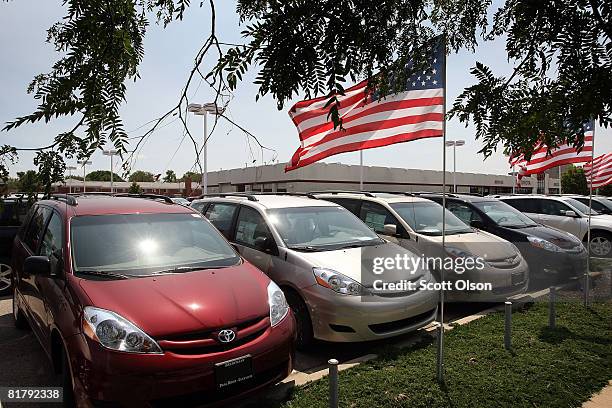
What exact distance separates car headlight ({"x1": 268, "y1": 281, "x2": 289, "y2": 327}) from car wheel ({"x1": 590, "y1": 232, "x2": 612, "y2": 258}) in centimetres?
1053

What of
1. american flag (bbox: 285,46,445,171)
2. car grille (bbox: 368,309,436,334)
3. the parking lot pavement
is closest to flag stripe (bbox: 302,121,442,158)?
american flag (bbox: 285,46,445,171)

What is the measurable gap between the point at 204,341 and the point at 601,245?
11720 mm

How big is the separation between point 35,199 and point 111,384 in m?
1.64

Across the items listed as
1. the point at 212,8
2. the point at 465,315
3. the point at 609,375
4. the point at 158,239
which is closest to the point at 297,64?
the point at 212,8

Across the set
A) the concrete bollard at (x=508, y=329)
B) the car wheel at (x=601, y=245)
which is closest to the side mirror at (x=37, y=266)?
the concrete bollard at (x=508, y=329)

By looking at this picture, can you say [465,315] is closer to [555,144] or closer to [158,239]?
[555,144]

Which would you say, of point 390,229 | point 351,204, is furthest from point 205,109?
point 351,204

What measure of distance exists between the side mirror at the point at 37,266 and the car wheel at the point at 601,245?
12236 millimetres

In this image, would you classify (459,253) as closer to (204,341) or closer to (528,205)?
(204,341)

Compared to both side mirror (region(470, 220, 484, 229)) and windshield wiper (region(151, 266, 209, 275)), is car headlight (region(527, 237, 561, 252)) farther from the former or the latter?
windshield wiper (region(151, 266, 209, 275))

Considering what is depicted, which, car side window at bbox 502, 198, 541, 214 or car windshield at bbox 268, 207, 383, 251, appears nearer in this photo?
car windshield at bbox 268, 207, 383, 251

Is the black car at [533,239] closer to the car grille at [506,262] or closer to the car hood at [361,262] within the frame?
the car grille at [506,262]

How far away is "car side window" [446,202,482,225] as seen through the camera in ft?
29.0

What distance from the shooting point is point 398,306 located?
4.71 m
